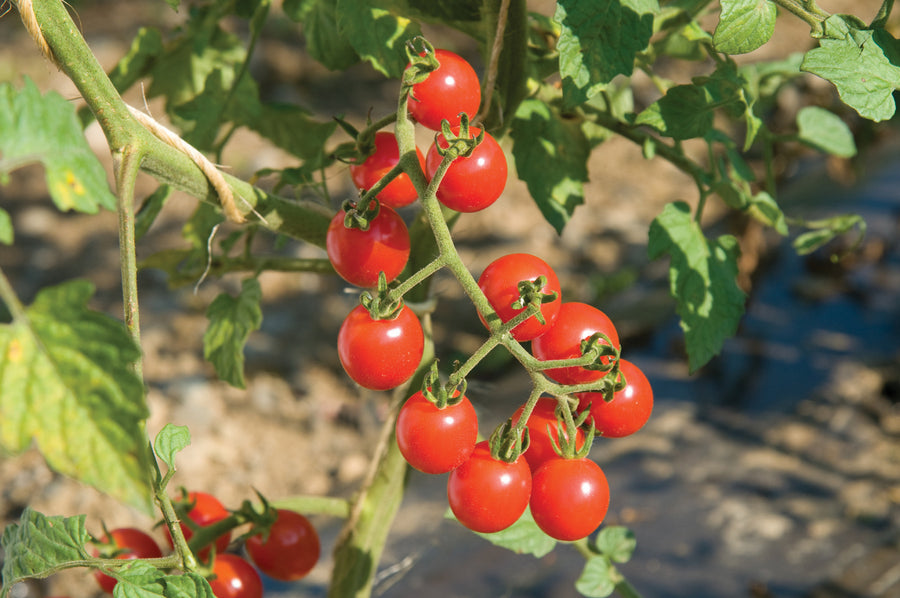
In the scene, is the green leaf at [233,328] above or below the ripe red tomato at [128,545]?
above

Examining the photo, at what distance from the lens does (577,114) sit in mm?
903

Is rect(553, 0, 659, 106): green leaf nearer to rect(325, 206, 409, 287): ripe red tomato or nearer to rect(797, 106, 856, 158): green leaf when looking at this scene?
rect(325, 206, 409, 287): ripe red tomato

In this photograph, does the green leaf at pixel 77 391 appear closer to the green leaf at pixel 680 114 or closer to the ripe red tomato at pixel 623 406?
the ripe red tomato at pixel 623 406


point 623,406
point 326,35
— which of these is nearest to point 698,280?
point 623,406

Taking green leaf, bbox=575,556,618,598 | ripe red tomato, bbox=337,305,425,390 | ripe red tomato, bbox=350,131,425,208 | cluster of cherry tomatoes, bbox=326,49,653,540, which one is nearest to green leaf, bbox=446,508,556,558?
green leaf, bbox=575,556,618,598

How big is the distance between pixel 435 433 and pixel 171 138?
35cm

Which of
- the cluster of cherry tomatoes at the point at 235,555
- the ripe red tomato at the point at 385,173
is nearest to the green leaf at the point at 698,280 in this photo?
the ripe red tomato at the point at 385,173

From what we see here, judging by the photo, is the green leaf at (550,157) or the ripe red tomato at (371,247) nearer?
the ripe red tomato at (371,247)

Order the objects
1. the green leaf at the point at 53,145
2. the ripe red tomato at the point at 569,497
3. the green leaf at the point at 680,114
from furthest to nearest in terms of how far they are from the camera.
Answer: the green leaf at the point at 680,114 < the ripe red tomato at the point at 569,497 < the green leaf at the point at 53,145

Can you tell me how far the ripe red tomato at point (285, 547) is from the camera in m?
0.97

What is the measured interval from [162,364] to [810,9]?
2.16 meters

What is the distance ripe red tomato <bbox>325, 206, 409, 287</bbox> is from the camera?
69cm

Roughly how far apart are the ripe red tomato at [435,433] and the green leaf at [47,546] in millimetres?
270

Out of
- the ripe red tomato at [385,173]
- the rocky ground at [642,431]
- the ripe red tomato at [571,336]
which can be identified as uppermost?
the ripe red tomato at [385,173]
